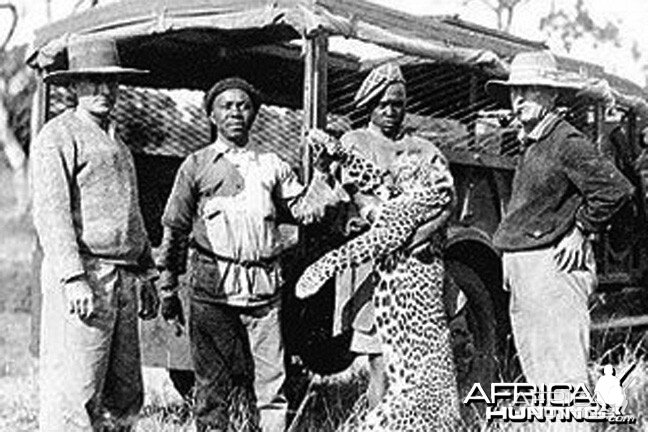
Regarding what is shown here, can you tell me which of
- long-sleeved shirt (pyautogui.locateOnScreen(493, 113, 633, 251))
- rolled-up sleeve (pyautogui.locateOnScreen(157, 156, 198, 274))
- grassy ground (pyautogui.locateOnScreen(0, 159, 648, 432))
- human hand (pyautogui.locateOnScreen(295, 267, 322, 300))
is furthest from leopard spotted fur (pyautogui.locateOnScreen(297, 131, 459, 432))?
grassy ground (pyautogui.locateOnScreen(0, 159, 648, 432))

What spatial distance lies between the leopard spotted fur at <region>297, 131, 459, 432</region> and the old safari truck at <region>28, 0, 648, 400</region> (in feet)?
2.38

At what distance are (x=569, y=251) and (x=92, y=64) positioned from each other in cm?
211

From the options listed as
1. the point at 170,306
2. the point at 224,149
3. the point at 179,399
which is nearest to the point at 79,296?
the point at 170,306

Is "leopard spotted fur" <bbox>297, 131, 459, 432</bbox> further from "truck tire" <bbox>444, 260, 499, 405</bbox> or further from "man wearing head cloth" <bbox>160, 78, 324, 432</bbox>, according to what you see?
"truck tire" <bbox>444, 260, 499, 405</bbox>

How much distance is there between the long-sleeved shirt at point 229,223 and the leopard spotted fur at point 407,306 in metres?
0.40

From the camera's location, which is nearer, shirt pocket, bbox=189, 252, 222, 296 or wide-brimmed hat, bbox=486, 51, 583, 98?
wide-brimmed hat, bbox=486, 51, 583, 98

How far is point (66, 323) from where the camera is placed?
15.4ft

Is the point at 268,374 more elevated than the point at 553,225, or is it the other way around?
the point at 553,225

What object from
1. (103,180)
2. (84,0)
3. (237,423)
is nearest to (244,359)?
(237,423)

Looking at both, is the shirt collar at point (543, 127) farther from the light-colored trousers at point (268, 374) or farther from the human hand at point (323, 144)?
the light-colored trousers at point (268, 374)

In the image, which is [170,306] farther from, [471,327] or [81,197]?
[471,327]

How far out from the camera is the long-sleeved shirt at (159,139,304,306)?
17.1 feet

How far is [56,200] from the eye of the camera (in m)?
4.64

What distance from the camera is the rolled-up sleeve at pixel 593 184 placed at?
488 centimetres
